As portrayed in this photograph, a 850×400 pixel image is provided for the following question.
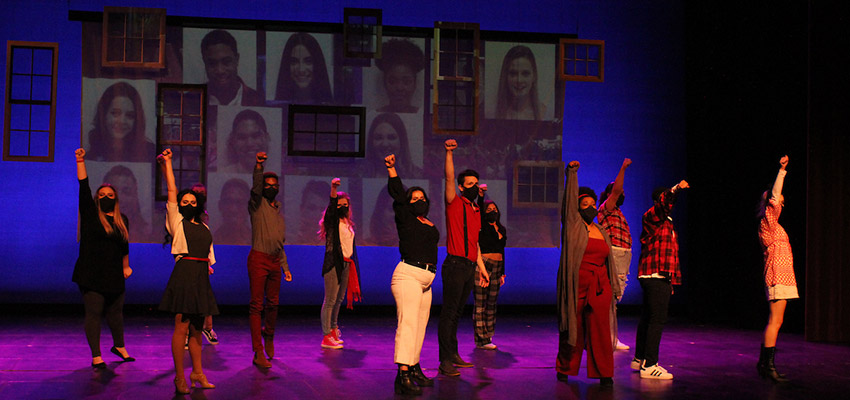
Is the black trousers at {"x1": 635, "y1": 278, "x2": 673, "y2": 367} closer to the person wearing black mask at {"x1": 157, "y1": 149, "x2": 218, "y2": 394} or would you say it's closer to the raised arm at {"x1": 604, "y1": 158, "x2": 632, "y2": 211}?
the raised arm at {"x1": 604, "y1": 158, "x2": 632, "y2": 211}

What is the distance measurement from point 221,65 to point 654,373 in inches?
251

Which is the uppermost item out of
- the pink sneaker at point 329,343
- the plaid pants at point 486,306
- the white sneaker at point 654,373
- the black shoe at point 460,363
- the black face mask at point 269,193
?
the black face mask at point 269,193

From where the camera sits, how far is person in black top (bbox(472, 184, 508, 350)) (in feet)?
22.8

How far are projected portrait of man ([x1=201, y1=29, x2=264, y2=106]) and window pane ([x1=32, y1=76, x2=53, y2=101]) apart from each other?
2031 millimetres

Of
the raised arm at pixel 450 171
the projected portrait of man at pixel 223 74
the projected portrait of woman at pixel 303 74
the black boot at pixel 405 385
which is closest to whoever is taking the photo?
the black boot at pixel 405 385

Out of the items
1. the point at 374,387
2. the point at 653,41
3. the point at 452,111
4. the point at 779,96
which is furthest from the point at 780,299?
the point at 653,41

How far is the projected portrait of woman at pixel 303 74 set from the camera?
9.47 metres

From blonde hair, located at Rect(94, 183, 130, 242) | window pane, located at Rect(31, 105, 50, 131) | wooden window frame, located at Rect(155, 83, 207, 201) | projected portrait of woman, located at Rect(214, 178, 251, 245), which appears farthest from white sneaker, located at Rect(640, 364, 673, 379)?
window pane, located at Rect(31, 105, 50, 131)

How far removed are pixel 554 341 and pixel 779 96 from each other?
13.2ft

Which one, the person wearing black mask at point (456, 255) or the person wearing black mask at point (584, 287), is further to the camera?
the person wearing black mask at point (456, 255)

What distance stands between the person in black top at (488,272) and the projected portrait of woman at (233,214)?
346cm

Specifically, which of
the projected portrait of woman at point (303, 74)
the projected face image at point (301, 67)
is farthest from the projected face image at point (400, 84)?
the projected face image at point (301, 67)

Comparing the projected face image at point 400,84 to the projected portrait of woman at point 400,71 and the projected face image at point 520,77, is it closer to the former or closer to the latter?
the projected portrait of woman at point 400,71

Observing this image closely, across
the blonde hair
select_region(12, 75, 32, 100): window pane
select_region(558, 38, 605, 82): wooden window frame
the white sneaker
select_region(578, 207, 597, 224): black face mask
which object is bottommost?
the white sneaker
